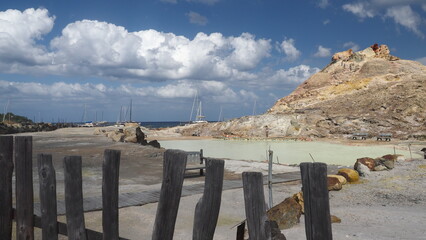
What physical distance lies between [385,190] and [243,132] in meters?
44.0

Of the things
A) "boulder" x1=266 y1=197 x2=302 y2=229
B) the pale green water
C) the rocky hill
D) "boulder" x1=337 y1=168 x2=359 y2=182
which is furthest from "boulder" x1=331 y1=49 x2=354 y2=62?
"boulder" x1=266 y1=197 x2=302 y2=229

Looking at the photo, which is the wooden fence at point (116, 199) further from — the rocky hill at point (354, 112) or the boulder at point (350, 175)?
the rocky hill at point (354, 112)

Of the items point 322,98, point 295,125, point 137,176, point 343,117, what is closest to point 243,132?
point 295,125

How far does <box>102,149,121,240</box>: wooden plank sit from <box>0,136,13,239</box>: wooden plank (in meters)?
1.71

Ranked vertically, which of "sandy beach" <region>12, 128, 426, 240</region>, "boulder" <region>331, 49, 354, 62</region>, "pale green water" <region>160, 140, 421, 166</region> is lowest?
"pale green water" <region>160, 140, 421, 166</region>

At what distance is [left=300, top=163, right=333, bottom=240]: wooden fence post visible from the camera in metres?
2.24

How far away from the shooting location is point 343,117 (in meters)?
52.2

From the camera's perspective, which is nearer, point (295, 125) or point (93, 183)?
point (93, 183)

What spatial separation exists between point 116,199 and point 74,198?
1.83 ft

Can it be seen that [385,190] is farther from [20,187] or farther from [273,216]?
[20,187]

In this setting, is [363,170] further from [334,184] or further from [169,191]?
[169,191]

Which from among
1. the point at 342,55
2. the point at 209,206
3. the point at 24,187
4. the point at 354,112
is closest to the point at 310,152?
the point at 24,187

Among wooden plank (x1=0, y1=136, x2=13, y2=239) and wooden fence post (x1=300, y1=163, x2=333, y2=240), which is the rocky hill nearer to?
wooden fence post (x1=300, y1=163, x2=333, y2=240)

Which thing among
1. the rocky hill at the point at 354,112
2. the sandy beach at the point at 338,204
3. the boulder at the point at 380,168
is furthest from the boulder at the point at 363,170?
the rocky hill at the point at 354,112
